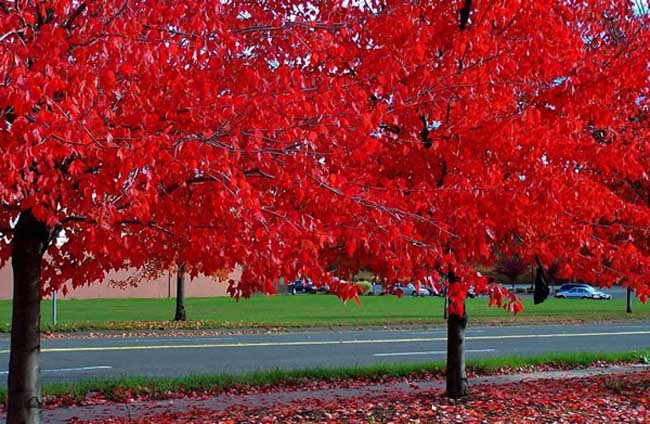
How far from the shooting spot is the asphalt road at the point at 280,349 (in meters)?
15.4

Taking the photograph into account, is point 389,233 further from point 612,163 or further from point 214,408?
point 214,408

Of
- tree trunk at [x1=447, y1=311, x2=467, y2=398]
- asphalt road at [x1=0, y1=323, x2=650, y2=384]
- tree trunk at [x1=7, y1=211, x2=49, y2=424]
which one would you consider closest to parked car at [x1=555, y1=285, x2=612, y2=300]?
asphalt road at [x1=0, y1=323, x2=650, y2=384]

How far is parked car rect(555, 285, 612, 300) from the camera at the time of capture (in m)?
70.6

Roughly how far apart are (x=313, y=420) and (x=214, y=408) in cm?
185

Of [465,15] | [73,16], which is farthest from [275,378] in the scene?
[73,16]

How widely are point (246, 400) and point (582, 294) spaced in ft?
213

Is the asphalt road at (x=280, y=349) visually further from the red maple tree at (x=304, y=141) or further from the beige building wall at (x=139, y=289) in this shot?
the beige building wall at (x=139, y=289)

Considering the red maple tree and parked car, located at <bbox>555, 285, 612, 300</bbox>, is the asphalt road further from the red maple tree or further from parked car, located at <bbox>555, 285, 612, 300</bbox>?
parked car, located at <bbox>555, 285, 612, 300</bbox>

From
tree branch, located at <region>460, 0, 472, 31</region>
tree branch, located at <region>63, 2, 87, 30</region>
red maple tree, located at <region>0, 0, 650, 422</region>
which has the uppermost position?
tree branch, located at <region>460, 0, 472, 31</region>

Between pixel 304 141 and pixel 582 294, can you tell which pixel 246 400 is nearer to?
pixel 304 141

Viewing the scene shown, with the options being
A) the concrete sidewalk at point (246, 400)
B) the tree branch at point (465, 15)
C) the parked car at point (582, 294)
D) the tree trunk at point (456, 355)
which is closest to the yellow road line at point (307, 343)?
the concrete sidewalk at point (246, 400)

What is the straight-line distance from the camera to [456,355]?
34.0ft

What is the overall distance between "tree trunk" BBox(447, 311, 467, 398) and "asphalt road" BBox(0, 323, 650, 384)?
547cm

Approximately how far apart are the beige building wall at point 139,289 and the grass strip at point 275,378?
3726cm
